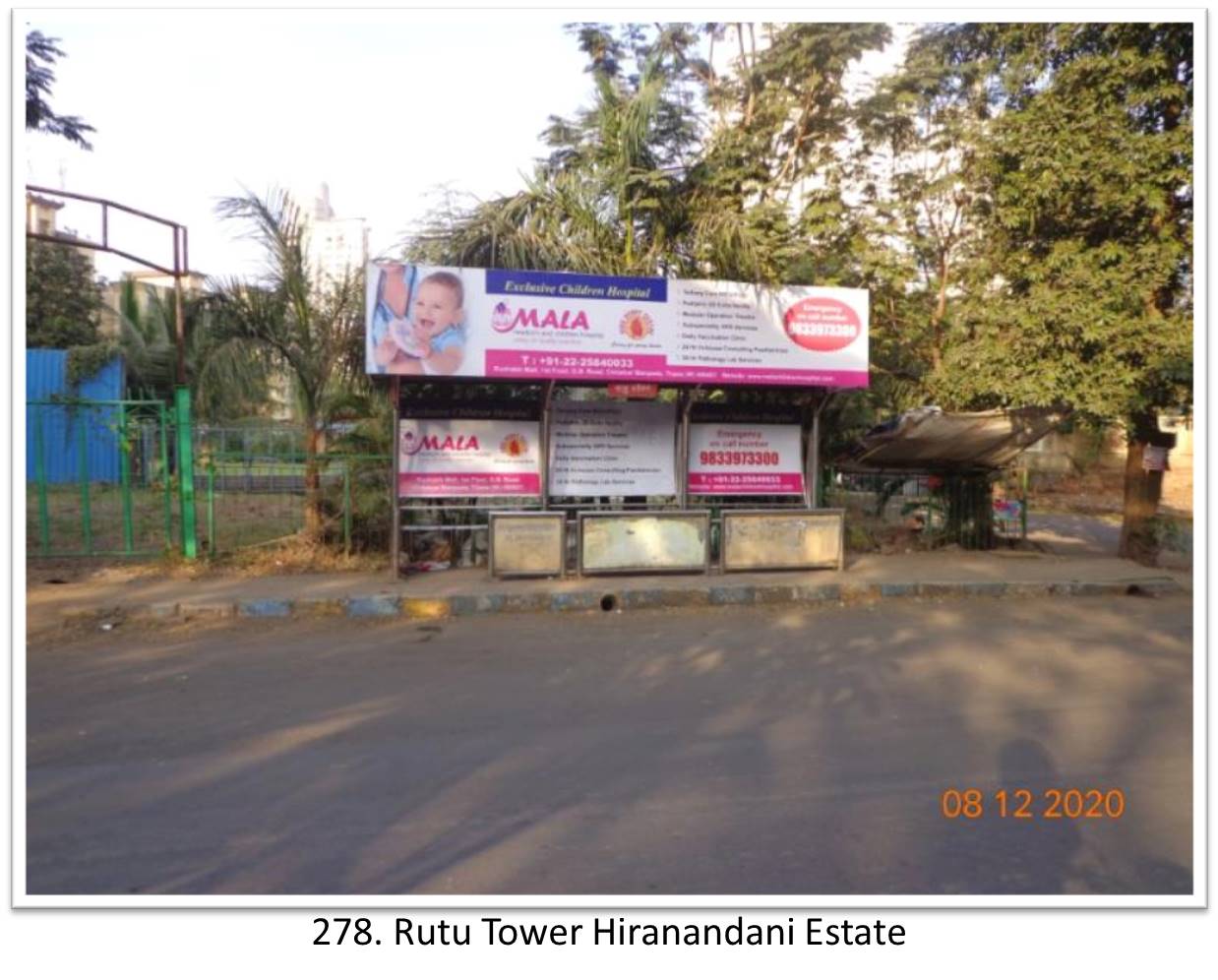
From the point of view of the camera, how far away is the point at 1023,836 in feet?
13.7

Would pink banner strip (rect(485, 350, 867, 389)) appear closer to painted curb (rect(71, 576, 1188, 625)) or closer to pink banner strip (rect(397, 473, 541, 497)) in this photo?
pink banner strip (rect(397, 473, 541, 497))

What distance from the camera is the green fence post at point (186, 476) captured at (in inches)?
444

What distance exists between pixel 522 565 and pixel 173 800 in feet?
21.5

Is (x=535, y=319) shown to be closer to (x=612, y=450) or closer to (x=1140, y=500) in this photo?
(x=612, y=450)

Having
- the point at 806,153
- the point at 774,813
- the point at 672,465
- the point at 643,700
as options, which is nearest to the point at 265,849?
the point at 774,813

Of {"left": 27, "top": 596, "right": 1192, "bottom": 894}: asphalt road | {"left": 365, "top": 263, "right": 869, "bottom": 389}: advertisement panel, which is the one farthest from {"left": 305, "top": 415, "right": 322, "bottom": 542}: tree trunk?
{"left": 27, "top": 596, "right": 1192, "bottom": 894}: asphalt road

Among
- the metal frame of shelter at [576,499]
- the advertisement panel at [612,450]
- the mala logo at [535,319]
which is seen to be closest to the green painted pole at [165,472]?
the metal frame of shelter at [576,499]

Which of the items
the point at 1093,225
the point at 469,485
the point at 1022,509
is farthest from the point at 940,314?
the point at 469,485

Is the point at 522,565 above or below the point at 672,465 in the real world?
below

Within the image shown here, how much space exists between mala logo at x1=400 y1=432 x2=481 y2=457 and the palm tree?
130 centimetres

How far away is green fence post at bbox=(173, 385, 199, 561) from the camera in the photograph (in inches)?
444

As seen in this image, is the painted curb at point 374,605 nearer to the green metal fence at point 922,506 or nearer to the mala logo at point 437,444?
the mala logo at point 437,444
